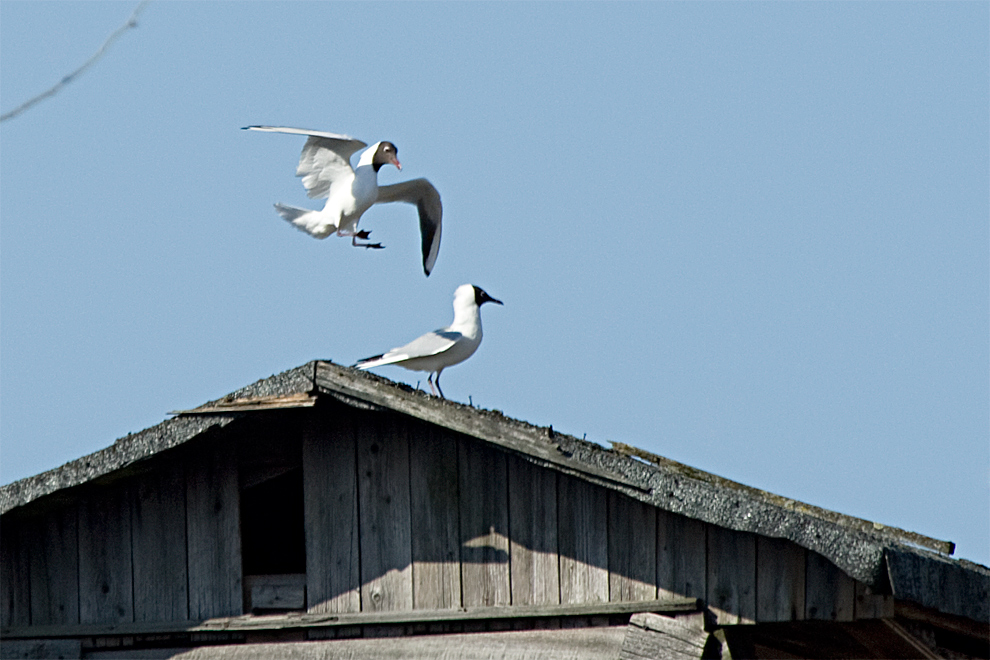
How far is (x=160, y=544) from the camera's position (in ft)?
28.7

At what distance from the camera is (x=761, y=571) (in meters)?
7.18

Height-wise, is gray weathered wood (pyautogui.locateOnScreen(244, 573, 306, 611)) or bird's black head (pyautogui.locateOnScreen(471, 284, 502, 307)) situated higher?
bird's black head (pyautogui.locateOnScreen(471, 284, 502, 307))

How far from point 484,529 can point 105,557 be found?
2594 millimetres

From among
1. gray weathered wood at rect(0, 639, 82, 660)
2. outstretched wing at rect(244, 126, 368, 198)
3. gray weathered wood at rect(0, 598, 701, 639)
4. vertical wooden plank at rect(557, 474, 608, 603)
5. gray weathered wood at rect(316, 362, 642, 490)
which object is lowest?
gray weathered wood at rect(0, 639, 82, 660)

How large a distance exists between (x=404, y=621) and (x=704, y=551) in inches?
73.0

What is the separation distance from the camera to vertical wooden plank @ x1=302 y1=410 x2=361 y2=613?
834cm

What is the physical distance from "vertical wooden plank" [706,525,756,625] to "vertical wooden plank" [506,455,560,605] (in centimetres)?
93

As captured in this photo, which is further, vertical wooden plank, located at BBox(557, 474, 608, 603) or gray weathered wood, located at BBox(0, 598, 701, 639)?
vertical wooden plank, located at BBox(557, 474, 608, 603)

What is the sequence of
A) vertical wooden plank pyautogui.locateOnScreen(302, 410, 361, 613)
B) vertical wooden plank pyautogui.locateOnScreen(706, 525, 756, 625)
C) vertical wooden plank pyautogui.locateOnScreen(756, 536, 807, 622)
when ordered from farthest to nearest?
vertical wooden plank pyautogui.locateOnScreen(302, 410, 361, 613)
vertical wooden plank pyautogui.locateOnScreen(706, 525, 756, 625)
vertical wooden plank pyautogui.locateOnScreen(756, 536, 807, 622)

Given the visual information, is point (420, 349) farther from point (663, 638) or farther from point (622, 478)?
point (663, 638)

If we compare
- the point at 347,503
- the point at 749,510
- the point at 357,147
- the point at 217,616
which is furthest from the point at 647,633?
the point at 357,147

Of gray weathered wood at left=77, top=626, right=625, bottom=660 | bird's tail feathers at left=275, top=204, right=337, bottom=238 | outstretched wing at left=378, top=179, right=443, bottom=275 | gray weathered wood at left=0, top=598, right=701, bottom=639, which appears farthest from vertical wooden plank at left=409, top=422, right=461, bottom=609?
outstretched wing at left=378, top=179, right=443, bottom=275

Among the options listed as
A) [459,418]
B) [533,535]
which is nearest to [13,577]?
[459,418]

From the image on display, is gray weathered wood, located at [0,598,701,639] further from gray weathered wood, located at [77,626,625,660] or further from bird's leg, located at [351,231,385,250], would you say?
bird's leg, located at [351,231,385,250]
